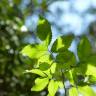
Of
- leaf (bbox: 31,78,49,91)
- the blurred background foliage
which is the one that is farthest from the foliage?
the blurred background foliage

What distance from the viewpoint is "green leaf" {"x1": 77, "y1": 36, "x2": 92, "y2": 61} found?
92 centimetres

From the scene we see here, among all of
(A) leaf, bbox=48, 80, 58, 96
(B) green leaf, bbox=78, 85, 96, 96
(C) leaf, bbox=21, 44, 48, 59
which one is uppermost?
(C) leaf, bbox=21, 44, 48, 59

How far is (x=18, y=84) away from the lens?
2203 millimetres

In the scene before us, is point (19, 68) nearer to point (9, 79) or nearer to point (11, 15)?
point (9, 79)

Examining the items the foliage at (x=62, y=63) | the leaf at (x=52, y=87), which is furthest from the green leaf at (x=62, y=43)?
the leaf at (x=52, y=87)

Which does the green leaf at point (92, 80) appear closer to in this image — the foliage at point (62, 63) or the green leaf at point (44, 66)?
the foliage at point (62, 63)

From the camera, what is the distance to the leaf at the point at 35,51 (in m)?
0.98

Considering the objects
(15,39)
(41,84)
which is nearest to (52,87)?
(41,84)

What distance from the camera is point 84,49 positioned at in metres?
0.92

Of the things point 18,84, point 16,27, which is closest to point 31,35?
point 16,27

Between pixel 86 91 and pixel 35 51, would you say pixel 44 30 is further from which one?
pixel 86 91

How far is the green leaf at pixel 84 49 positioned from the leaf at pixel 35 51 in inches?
4.7

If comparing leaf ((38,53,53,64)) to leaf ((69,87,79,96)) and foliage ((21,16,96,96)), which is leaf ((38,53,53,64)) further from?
leaf ((69,87,79,96))

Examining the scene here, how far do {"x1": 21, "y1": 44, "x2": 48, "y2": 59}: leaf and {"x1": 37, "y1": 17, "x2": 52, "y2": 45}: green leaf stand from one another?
0.02m
